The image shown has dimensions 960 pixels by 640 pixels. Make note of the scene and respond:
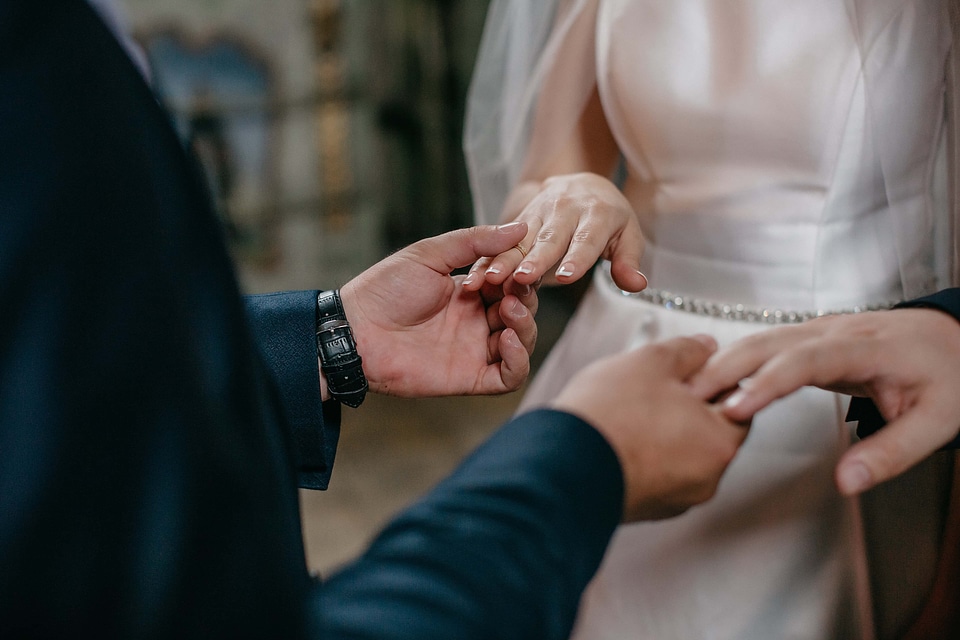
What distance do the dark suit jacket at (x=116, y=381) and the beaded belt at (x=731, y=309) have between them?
0.51 metres

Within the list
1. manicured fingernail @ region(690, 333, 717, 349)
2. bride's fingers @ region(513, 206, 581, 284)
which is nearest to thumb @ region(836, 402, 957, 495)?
manicured fingernail @ region(690, 333, 717, 349)

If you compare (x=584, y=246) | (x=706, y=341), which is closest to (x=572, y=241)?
(x=584, y=246)

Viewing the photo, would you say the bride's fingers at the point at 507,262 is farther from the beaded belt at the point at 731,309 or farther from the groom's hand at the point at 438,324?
the beaded belt at the point at 731,309

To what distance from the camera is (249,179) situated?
101 inches

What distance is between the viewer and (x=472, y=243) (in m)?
0.52

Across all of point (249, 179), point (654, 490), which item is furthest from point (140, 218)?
point (249, 179)

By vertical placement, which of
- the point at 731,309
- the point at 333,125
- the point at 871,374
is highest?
the point at 871,374

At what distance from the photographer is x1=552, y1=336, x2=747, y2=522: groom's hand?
0.43 metres

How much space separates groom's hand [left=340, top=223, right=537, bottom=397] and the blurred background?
5.47 feet

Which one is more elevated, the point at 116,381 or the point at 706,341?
the point at 116,381

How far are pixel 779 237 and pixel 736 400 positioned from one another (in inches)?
13.2

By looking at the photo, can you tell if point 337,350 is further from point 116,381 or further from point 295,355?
point 116,381

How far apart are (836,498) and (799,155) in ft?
1.02

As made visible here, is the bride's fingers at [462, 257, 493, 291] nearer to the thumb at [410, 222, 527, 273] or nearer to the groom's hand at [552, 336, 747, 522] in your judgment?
the thumb at [410, 222, 527, 273]
